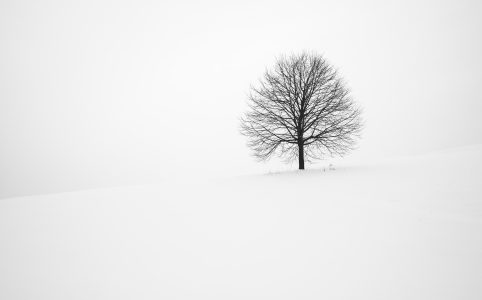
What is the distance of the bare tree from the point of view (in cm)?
1269

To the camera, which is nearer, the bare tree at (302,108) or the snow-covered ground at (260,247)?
the snow-covered ground at (260,247)

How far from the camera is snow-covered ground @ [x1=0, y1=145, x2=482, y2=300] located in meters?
3.19

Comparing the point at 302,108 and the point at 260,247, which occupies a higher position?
the point at 302,108

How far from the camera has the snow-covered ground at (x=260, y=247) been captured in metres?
3.19

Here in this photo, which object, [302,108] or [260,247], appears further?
[302,108]

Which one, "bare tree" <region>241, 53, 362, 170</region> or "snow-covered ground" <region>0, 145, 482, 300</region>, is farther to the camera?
"bare tree" <region>241, 53, 362, 170</region>

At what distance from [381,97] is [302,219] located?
8171 cm

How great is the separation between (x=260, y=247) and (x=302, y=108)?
10371 mm

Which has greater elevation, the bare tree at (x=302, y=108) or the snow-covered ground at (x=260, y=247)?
the bare tree at (x=302, y=108)

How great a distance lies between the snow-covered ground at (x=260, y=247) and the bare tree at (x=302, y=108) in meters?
5.96

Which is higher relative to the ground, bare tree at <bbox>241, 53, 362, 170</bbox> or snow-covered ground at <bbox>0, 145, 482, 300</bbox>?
bare tree at <bbox>241, 53, 362, 170</bbox>

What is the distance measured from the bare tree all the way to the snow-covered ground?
19.5 ft

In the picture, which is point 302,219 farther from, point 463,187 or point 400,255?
point 463,187

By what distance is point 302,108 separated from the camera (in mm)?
13094
